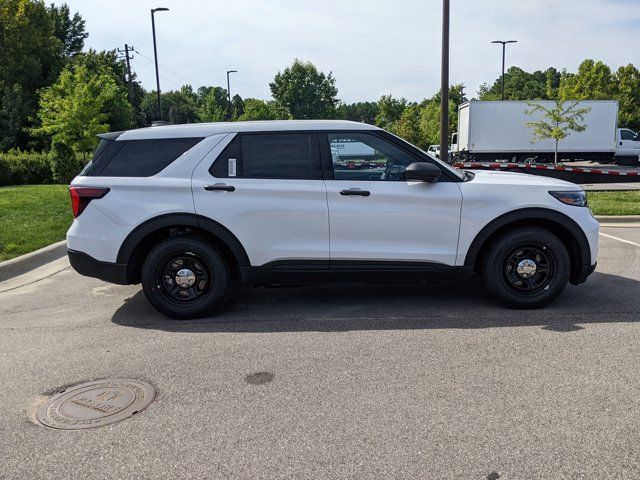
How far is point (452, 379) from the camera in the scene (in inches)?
146

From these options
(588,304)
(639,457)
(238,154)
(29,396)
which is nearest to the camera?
(639,457)

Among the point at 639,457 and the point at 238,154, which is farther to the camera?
the point at 238,154

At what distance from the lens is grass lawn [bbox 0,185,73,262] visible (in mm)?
7871

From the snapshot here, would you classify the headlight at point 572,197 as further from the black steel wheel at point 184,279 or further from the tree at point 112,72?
the tree at point 112,72

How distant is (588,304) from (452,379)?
2422 mm

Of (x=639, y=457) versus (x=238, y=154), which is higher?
(x=238, y=154)

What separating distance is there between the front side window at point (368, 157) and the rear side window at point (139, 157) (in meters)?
1.29

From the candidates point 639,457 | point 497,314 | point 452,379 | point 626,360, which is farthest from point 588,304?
point 639,457

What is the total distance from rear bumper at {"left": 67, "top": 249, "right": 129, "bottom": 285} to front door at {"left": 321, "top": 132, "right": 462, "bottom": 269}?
6.30 ft

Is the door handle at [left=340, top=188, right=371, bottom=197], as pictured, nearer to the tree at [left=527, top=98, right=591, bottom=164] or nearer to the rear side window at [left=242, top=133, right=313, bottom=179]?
the rear side window at [left=242, top=133, right=313, bottom=179]

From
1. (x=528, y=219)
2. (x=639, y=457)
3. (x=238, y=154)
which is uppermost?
(x=238, y=154)

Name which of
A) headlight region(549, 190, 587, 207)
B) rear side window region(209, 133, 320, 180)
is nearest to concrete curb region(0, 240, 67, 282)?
rear side window region(209, 133, 320, 180)

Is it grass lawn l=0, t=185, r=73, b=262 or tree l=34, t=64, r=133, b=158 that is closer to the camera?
grass lawn l=0, t=185, r=73, b=262

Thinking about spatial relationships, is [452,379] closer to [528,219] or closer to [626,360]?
[626,360]
